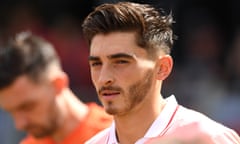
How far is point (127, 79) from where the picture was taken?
446 cm

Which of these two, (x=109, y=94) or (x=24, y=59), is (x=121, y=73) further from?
(x=24, y=59)

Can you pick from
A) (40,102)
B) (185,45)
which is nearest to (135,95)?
(40,102)

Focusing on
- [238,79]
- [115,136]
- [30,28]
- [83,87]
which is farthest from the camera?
[30,28]

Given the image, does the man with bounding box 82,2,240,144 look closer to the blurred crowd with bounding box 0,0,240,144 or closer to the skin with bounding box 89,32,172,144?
the skin with bounding box 89,32,172,144

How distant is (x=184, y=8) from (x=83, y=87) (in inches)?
60.4

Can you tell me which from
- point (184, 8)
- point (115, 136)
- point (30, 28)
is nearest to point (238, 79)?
point (184, 8)

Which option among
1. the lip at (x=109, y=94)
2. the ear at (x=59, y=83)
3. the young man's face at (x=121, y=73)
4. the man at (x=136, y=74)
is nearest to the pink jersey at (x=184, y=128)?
the man at (x=136, y=74)

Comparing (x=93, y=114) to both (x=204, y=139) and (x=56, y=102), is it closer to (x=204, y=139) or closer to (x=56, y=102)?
(x=56, y=102)

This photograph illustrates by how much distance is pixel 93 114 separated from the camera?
6.86 metres

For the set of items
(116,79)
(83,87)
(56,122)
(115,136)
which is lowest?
(83,87)

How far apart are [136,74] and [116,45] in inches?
6.9

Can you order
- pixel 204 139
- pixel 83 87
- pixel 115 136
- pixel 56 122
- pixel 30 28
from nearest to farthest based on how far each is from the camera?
1. pixel 204 139
2. pixel 115 136
3. pixel 56 122
4. pixel 83 87
5. pixel 30 28

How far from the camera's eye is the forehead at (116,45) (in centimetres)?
446

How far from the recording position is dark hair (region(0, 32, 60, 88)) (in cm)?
684
